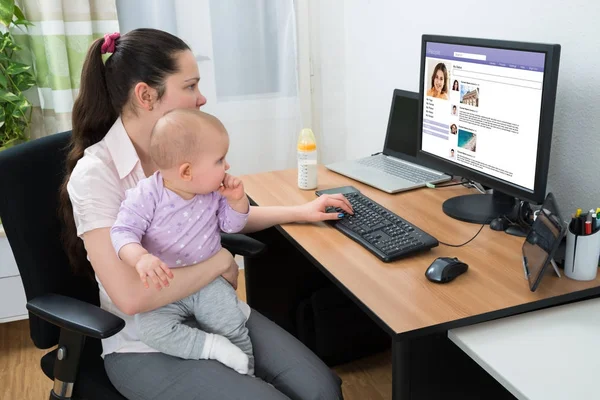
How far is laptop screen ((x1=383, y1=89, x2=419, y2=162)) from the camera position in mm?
2072

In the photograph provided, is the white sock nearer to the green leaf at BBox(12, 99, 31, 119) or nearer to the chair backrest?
the chair backrest

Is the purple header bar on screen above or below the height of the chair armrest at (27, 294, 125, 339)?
above

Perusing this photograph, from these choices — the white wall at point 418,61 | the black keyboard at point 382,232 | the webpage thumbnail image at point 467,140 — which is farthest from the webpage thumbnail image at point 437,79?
the black keyboard at point 382,232

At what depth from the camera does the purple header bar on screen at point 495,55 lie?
1382 millimetres

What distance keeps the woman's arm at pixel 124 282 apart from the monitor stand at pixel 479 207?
2.46 ft

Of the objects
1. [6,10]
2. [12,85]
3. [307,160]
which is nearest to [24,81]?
[12,85]

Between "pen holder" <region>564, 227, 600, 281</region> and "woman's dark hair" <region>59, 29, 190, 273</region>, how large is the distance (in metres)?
0.94

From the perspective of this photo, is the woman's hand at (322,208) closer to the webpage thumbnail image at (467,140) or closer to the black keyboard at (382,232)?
the black keyboard at (382,232)

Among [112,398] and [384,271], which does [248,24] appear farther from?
[112,398]

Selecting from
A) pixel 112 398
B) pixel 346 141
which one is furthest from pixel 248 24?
pixel 112 398

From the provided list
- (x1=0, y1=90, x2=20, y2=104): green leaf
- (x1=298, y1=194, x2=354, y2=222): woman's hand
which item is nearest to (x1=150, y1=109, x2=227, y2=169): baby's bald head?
(x1=298, y1=194, x2=354, y2=222): woman's hand

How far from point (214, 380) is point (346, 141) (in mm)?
1875

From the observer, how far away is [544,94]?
53.5 inches

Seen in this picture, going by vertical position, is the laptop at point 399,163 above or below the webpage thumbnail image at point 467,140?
below
